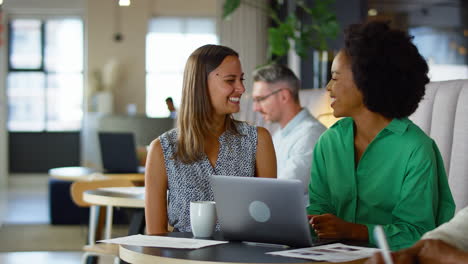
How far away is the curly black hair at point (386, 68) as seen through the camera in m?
2.01

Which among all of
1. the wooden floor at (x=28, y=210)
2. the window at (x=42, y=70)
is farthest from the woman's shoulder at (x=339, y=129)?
the window at (x=42, y=70)

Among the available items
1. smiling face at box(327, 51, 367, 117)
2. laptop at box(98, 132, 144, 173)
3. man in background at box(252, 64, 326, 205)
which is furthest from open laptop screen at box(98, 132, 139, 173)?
smiling face at box(327, 51, 367, 117)

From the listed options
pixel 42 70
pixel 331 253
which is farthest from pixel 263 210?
pixel 42 70

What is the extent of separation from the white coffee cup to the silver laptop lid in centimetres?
8

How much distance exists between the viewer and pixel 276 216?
70.8 inches

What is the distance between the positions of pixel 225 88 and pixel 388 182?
0.67 metres

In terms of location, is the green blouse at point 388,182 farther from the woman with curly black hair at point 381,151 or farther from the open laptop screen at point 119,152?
the open laptop screen at point 119,152

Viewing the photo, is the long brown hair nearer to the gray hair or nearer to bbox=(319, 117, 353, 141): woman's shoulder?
bbox=(319, 117, 353, 141): woman's shoulder

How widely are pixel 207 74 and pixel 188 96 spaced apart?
98mm

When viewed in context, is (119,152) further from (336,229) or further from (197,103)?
(336,229)

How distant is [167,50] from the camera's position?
13.3m

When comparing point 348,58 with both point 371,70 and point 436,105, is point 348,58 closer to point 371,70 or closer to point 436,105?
point 371,70

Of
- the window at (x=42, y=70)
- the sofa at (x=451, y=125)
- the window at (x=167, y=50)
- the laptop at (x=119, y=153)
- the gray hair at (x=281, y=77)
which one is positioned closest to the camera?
the sofa at (x=451, y=125)

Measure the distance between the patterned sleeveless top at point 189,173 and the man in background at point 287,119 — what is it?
120 cm
